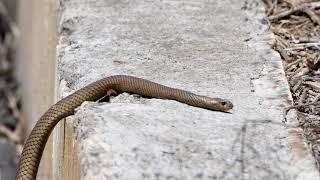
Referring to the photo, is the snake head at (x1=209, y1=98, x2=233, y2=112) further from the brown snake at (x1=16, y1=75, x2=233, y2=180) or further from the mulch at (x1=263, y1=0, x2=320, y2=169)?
the mulch at (x1=263, y1=0, x2=320, y2=169)

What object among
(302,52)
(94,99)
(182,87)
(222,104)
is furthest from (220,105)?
(302,52)

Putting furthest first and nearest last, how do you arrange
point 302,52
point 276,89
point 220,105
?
point 302,52 < point 276,89 < point 220,105

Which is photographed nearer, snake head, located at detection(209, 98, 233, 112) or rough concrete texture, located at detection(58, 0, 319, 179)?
rough concrete texture, located at detection(58, 0, 319, 179)

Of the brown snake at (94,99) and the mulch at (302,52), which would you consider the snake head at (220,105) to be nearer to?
the brown snake at (94,99)

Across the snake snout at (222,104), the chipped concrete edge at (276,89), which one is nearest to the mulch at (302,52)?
the chipped concrete edge at (276,89)

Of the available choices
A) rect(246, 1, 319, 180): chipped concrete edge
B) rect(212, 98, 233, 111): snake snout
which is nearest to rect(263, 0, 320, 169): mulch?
rect(246, 1, 319, 180): chipped concrete edge

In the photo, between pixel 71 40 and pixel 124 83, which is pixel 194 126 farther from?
pixel 71 40

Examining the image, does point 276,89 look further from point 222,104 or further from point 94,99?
point 94,99
